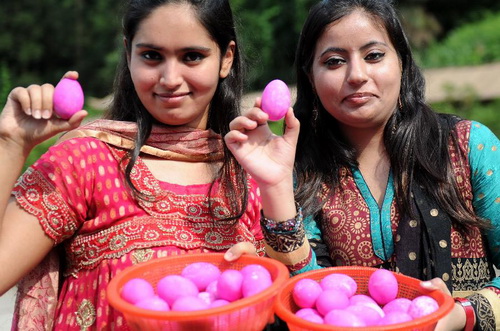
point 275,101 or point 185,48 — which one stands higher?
point 185,48

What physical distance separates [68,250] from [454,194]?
1.39 m

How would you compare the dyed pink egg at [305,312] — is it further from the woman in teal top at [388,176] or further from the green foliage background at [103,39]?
the green foliage background at [103,39]

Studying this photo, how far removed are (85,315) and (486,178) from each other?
1.50 meters

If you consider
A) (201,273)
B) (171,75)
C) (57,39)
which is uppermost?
(57,39)

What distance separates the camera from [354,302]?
1.89 m

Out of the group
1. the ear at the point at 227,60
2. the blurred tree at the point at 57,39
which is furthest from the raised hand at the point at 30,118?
the blurred tree at the point at 57,39

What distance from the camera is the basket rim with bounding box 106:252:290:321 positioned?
157 centimetres

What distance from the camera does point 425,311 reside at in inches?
68.8

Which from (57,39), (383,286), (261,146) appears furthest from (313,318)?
(57,39)

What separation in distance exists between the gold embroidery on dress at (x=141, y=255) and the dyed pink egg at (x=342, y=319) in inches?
26.6

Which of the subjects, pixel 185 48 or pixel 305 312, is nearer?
pixel 305 312

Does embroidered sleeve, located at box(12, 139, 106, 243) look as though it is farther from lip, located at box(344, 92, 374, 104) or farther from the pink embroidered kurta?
lip, located at box(344, 92, 374, 104)

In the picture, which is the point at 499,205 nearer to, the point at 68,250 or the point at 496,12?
the point at 68,250

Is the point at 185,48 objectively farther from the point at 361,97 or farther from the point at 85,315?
the point at 85,315
